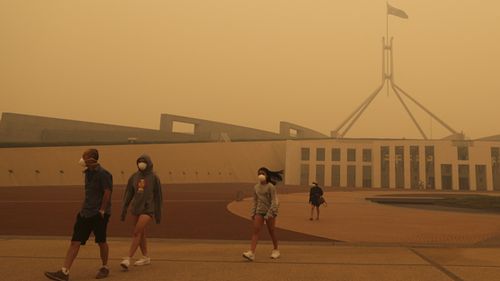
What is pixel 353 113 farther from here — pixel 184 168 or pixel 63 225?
pixel 63 225

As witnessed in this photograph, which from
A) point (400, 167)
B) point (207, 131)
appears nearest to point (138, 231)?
point (400, 167)

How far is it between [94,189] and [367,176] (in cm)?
5956

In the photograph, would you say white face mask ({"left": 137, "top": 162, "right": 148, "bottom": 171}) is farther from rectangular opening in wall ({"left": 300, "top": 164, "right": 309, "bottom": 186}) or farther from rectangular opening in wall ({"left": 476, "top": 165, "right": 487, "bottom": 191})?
rectangular opening in wall ({"left": 476, "top": 165, "right": 487, "bottom": 191})

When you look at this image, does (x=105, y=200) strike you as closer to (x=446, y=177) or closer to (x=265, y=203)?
(x=265, y=203)

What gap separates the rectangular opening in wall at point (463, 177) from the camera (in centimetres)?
5884

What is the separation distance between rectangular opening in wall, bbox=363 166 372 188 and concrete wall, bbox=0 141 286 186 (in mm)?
12071

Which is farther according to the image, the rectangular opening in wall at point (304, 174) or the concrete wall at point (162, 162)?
the rectangular opening in wall at point (304, 174)

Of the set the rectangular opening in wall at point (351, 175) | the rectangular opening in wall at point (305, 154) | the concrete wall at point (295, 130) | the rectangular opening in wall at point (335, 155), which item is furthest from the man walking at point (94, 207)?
the concrete wall at point (295, 130)

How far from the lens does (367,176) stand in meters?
62.0

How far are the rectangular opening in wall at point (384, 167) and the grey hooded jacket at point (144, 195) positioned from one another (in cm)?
5572

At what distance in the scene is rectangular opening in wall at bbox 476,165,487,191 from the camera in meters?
58.4

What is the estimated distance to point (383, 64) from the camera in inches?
2894

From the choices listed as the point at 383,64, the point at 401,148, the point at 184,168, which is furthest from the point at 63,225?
the point at 383,64

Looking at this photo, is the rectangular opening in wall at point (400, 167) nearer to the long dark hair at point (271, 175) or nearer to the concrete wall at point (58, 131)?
the concrete wall at point (58, 131)
